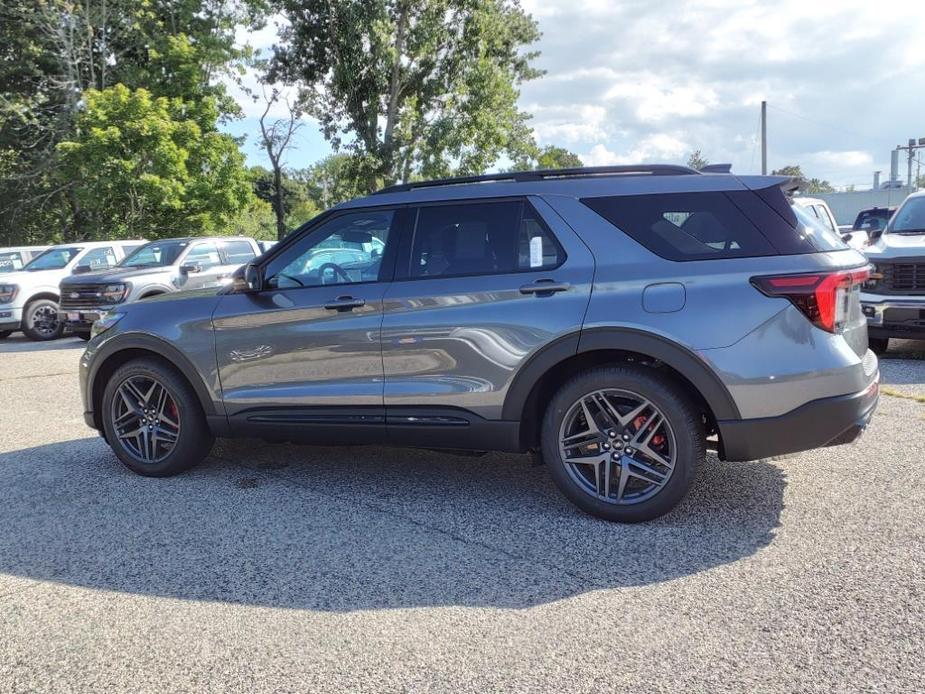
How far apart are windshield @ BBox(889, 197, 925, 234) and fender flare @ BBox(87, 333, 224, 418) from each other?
884 cm

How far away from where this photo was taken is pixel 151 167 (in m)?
23.2

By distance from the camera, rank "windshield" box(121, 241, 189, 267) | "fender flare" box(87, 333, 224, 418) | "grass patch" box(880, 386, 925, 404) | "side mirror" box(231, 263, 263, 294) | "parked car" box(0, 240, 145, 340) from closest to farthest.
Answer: "side mirror" box(231, 263, 263, 294) < "fender flare" box(87, 333, 224, 418) < "grass patch" box(880, 386, 925, 404) < "windshield" box(121, 241, 189, 267) < "parked car" box(0, 240, 145, 340)

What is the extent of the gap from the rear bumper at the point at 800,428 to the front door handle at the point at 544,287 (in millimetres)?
1057

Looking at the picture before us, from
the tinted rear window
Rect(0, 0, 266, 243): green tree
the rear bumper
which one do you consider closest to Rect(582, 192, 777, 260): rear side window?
the tinted rear window

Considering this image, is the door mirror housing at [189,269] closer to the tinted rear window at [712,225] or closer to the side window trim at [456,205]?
the side window trim at [456,205]

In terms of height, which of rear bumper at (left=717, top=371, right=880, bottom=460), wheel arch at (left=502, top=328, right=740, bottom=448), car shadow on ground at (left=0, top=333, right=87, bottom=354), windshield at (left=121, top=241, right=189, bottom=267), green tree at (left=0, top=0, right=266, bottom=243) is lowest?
car shadow on ground at (left=0, top=333, right=87, bottom=354)

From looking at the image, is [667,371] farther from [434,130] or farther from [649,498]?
[434,130]

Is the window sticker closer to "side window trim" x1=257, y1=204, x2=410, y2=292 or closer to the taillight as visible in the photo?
"side window trim" x1=257, y1=204, x2=410, y2=292

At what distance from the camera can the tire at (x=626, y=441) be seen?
156 inches

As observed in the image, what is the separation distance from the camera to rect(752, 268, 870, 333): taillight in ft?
12.3

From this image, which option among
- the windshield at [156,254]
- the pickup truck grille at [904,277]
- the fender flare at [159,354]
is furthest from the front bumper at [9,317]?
the pickup truck grille at [904,277]

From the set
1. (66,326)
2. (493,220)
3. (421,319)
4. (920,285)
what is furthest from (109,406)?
→ (66,326)

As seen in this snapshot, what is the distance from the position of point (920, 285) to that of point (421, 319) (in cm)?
670

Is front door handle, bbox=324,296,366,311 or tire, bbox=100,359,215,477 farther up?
front door handle, bbox=324,296,366,311
